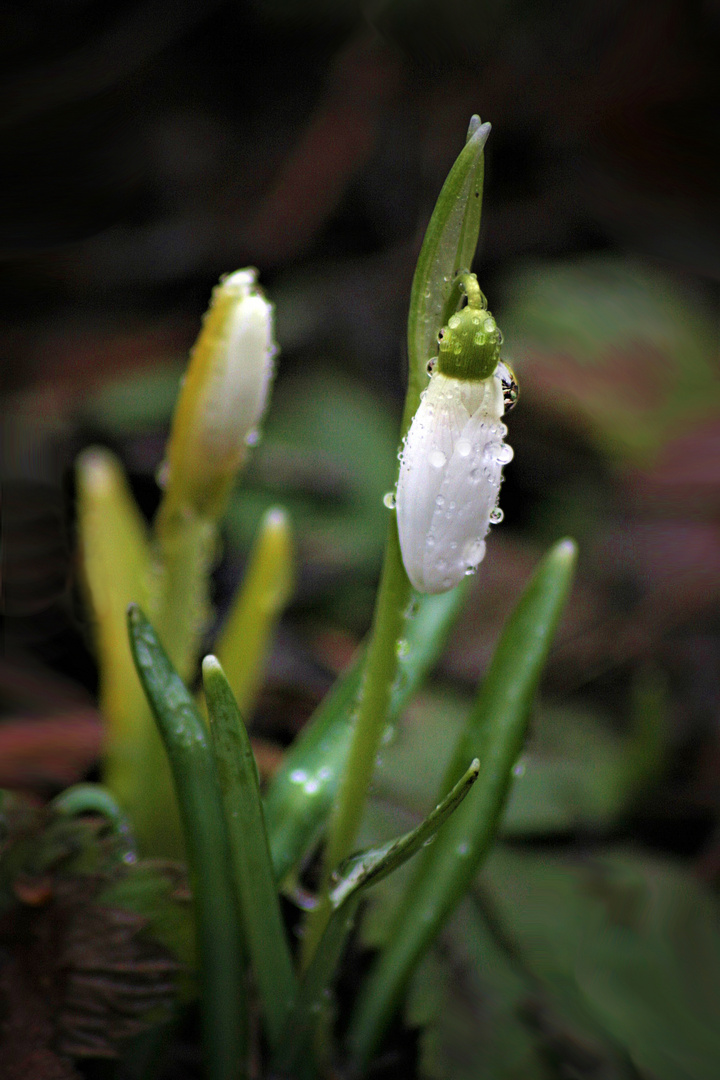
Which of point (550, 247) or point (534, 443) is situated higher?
point (550, 247)

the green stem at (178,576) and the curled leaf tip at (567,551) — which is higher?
the curled leaf tip at (567,551)

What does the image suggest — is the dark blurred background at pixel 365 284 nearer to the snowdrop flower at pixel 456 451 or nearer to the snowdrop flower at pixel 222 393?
the snowdrop flower at pixel 222 393

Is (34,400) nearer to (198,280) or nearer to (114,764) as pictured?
(198,280)

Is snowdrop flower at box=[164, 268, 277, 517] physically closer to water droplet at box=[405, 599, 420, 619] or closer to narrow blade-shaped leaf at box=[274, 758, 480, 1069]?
water droplet at box=[405, 599, 420, 619]

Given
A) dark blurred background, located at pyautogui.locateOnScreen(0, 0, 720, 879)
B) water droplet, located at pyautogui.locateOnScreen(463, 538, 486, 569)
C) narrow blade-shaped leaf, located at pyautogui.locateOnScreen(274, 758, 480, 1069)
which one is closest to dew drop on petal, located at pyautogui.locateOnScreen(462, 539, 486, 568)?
water droplet, located at pyautogui.locateOnScreen(463, 538, 486, 569)

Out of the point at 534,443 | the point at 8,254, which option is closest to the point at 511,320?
the point at 534,443

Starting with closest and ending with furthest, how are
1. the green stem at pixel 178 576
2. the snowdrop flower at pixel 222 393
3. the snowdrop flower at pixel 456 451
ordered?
the snowdrop flower at pixel 456 451
the snowdrop flower at pixel 222 393
the green stem at pixel 178 576

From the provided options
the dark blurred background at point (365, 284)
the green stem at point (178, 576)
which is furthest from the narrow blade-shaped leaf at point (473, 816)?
the dark blurred background at point (365, 284)
